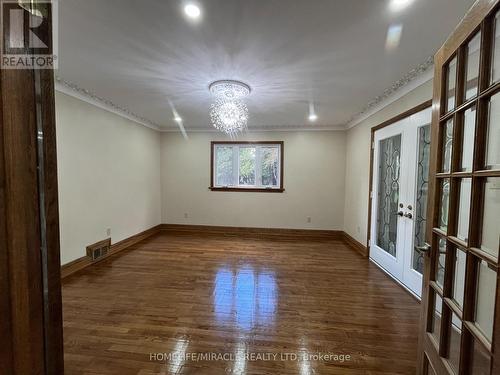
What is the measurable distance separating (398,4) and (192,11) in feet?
4.30

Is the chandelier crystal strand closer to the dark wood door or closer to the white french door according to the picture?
the white french door

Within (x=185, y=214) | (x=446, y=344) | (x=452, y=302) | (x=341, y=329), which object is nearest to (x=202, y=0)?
(x=452, y=302)

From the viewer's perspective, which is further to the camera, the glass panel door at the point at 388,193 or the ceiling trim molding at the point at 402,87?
the glass panel door at the point at 388,193

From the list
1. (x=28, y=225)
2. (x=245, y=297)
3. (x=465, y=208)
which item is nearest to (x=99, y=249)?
(x=245, y=297)

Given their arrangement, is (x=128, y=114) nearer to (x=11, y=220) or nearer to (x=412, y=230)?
(x=11, y=220)

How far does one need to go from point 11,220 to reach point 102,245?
135 inches

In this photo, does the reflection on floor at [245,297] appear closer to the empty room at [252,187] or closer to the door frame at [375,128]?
the empty room at [252,187]

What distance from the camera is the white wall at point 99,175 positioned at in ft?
9.55

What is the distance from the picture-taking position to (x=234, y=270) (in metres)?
3.21

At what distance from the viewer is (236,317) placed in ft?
7.04

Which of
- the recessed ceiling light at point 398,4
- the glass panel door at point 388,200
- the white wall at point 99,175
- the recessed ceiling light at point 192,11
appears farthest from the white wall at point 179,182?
the recessed ceiling light at point 192,11

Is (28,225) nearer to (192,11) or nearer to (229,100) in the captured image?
(192,11)

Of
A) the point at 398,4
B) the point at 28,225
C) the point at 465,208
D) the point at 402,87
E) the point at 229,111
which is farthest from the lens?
the point at 229,111

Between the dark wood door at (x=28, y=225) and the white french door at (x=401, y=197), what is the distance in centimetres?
294
